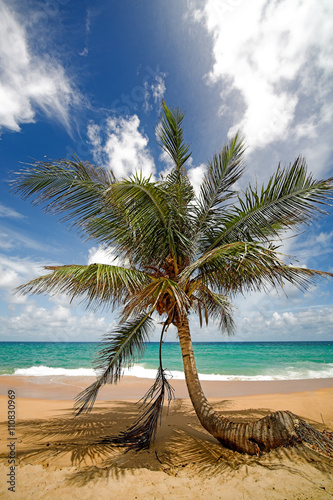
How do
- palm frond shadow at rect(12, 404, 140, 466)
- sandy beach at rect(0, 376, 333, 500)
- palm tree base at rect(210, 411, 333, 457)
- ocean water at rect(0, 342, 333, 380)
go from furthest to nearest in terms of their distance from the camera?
1. ocean water at rect(0, 342, 333, 380)
2. palm frond shadow at rect(12, 404, 140, 466)
3. palm tree base at rect(210, 411, 333, 457)
4. sandy beach at rect(0, 376, 333, 500)

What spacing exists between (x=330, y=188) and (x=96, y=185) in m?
4.17

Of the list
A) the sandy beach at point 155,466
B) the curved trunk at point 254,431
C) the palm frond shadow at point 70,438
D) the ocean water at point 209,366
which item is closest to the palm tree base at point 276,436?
the curved trunk at point 254,431

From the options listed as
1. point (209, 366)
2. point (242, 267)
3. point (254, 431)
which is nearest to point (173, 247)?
point (242, 267)

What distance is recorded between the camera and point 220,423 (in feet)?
13.1

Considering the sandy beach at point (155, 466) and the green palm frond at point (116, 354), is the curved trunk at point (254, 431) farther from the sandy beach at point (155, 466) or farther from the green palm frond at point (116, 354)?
the green palm frond at point (116, 354)

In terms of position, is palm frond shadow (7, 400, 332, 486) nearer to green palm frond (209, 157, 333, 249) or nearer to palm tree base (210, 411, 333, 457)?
palm tree base (210, 411, 333, 457)

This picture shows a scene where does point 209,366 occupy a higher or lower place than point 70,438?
higher

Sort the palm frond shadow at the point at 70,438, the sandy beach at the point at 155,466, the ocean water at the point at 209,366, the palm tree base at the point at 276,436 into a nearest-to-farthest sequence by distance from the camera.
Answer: the sandy beach at the point at 155,466
the palm tree base at the point at 276,436
the palm frond shadow at the point at 70,438
the ocean water at the point at 209,366

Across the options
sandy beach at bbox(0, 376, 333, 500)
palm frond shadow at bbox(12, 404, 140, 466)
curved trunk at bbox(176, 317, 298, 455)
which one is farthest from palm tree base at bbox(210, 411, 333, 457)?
palm frond shadow at bbox(12, 404, 140, 466)

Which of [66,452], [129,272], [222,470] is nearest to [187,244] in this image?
[129,272]

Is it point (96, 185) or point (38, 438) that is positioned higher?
point (96, 185)

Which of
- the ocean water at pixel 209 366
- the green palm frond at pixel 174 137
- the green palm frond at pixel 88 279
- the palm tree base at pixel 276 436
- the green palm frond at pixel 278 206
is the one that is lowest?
the palm tree base at pixel 276 436

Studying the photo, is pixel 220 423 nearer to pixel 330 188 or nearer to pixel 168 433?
pixel 168 433

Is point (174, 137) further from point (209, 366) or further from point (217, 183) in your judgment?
point (209, 366)
